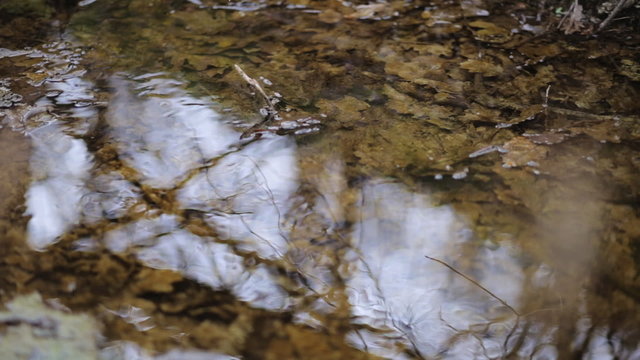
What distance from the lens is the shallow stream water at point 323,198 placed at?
1750 mm

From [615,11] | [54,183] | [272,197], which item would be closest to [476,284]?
[272,197]

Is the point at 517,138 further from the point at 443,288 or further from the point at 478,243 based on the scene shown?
the point at 443,288

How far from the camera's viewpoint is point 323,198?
85.1 inches

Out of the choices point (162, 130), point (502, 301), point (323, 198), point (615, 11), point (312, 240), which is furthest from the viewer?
point (615, 11)

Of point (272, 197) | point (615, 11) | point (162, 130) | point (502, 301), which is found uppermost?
point (615, 11)

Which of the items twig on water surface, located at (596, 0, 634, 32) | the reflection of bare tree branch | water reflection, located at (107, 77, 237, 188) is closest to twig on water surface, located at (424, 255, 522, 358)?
the reflection of bare tree branch

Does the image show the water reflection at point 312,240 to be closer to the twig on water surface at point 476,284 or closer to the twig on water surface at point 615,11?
the twig on water surface at point 476,284

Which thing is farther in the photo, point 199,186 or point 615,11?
point 615,11

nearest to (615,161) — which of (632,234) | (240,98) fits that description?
(632,234)

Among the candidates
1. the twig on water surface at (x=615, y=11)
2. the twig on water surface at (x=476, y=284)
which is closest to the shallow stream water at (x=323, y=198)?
the twig on water surface at (x=476, y=284)

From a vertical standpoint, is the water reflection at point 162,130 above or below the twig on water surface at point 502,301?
above

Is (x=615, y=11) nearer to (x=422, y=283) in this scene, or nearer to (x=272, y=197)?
(x=422, y=283)

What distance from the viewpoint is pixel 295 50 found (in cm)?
314

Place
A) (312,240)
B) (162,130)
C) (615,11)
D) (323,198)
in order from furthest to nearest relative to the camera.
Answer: (615,11) → (162,130) → (323,198) → (312,240)
